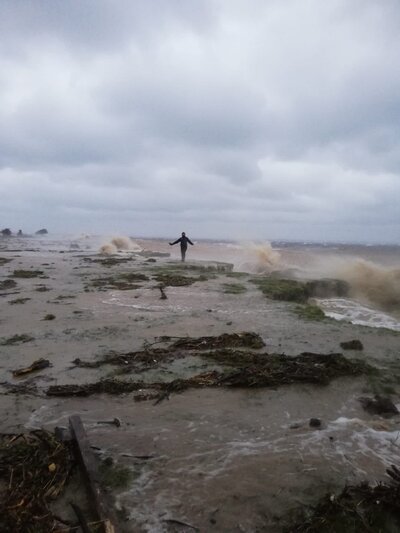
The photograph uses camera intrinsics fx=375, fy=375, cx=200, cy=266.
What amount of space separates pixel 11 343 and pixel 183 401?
4.26 m

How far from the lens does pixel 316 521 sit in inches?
114

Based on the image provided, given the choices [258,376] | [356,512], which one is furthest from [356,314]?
[356,512]

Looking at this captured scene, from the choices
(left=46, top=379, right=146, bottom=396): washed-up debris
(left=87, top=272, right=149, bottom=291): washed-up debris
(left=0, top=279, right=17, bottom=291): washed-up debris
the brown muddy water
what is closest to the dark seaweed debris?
the brown muddy water

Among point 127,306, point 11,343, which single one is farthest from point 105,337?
point 127,306

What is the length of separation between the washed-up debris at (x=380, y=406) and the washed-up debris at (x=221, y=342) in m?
2.54

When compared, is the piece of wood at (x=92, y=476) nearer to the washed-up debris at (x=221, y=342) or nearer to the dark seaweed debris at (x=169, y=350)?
the dark seaweed debris at (x=169, y=350)

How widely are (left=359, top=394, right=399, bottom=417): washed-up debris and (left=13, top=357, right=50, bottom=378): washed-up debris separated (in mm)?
4961

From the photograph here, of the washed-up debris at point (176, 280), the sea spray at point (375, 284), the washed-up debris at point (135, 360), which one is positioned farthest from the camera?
the sea spray at point (375, 284)

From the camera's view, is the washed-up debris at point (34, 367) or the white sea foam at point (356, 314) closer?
the washed-up debris at point (34, 367)

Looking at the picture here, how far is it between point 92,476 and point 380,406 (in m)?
3.80

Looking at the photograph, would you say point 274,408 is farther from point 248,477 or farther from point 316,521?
point 316,521

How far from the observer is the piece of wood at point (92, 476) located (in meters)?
2.85

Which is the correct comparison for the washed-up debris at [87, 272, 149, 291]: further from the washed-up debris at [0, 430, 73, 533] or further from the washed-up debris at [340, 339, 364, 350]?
the washed-up debris at [0, 430, 73, 533]

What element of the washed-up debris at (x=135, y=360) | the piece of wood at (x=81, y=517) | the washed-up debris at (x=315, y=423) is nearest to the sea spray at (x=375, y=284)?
the washed-up debris at (x=135, y=360)
